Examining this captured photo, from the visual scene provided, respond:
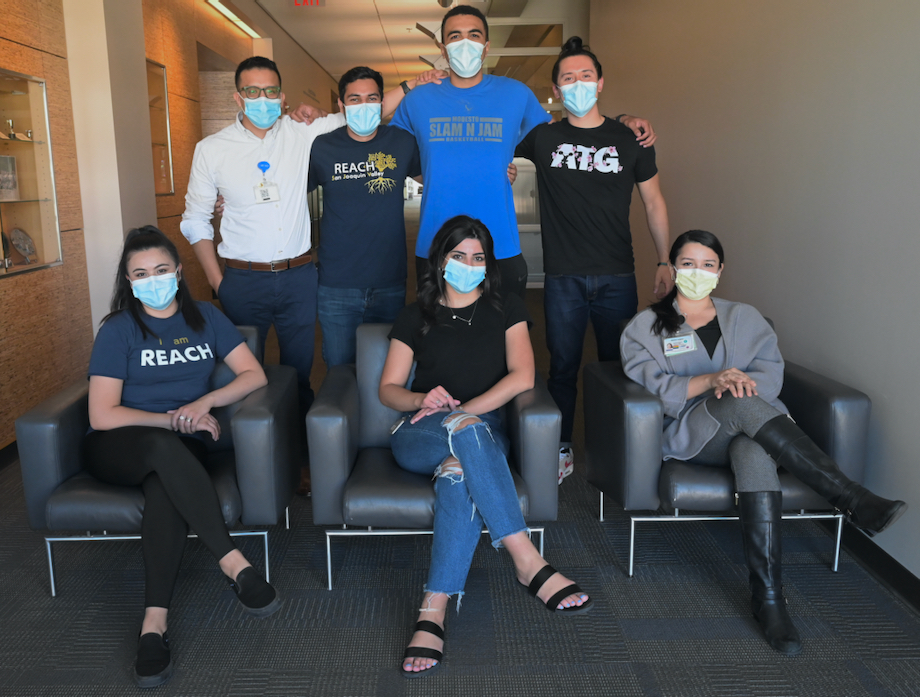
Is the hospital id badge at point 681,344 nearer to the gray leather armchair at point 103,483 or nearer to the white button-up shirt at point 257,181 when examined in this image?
the gray leather armchair at point 103,483

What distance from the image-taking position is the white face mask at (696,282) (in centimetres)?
274

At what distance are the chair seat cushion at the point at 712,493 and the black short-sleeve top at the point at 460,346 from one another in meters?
0.73

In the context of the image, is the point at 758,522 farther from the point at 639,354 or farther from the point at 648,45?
the point at 648,45

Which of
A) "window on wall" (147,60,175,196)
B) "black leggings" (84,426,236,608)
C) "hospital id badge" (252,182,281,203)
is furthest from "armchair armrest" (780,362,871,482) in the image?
"window on wall" (147,60,175,196)

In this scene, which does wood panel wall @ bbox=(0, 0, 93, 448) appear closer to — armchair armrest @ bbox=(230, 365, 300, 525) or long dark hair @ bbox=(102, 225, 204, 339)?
long dark hair @ bbox=(102, 225, 204, 339)

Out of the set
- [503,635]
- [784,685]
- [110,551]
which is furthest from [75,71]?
[784,685]

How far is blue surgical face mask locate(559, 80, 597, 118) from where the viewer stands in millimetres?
3064

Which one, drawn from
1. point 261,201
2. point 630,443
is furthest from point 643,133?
point 261,201

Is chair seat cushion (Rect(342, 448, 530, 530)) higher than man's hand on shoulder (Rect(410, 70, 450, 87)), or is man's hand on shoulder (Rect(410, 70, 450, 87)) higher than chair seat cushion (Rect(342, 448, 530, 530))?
man's hand on shoulder (Rect(410, 70, 450, 87))

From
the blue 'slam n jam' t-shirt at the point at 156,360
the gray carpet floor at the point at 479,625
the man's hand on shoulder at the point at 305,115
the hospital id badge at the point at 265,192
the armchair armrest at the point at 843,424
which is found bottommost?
the gray carpet floor at the point at 479,625

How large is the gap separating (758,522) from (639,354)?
73 cm

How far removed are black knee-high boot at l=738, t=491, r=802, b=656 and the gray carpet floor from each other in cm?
9

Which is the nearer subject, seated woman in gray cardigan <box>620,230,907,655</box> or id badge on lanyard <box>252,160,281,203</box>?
seated woman in gray cardigan <box>620,230,907,655</box>

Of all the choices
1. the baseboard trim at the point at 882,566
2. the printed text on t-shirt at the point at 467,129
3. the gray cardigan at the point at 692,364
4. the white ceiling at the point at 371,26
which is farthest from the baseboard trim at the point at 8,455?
the white ceiling at the point at 371,26
